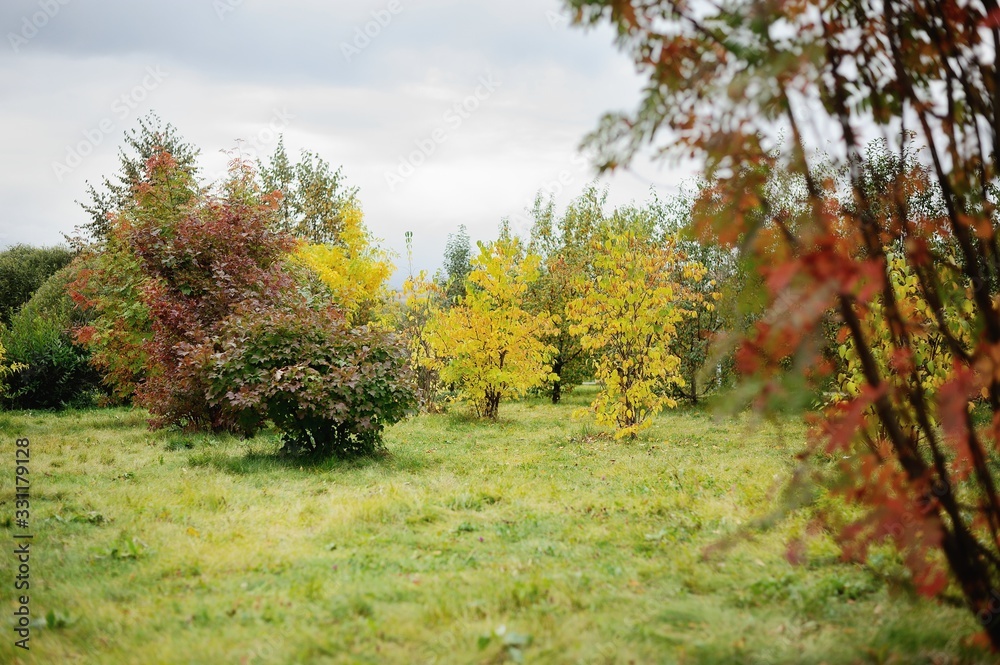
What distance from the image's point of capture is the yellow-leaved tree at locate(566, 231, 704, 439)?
35.9 feet

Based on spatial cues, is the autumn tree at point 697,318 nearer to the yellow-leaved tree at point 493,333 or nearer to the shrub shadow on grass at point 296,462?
the yellow-leaved tree at point 493,333

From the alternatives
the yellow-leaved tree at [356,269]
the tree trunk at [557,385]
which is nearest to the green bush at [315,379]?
the yellow-leaved tree at [356,269]

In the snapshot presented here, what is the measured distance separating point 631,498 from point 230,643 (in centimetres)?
393

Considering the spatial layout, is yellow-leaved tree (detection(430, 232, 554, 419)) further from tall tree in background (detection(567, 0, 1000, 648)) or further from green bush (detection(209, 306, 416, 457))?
tall tree in background (detection(567, 0, 1000, 648))

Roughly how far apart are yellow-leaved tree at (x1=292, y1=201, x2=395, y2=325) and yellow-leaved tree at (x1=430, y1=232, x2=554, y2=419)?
168 inches

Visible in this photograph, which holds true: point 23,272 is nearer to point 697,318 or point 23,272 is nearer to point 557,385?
point 557,385

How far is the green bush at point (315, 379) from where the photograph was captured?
8.40 m

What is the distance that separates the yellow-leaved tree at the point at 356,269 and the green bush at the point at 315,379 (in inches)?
326

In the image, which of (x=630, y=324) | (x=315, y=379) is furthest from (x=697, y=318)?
(x=315, y=379)

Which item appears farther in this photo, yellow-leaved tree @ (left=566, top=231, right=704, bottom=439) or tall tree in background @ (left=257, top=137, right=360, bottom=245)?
tall tree in background @ (left=257, top=137, right=360, bottom=245)

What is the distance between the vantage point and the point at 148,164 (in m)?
13.3

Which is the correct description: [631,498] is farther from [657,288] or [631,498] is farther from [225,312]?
[225,312]

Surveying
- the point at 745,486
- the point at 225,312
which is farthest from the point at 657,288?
the point at 225,312

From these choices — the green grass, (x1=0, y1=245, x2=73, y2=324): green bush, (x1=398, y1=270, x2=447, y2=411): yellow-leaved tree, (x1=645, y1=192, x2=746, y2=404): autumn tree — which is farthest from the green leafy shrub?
(x1=645, y1=192, x2=746, y2=404): autumn tree
